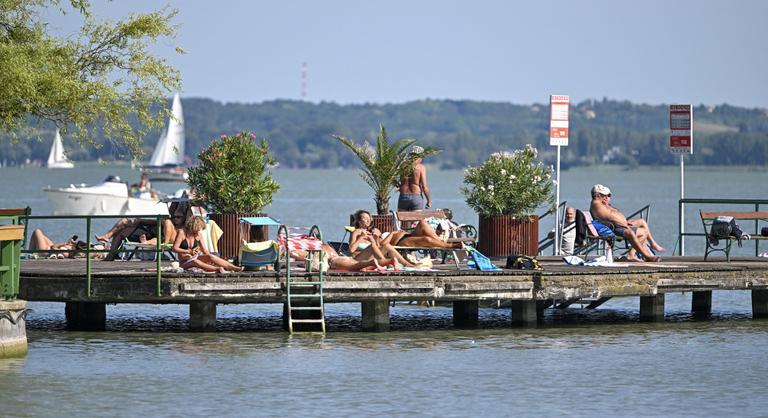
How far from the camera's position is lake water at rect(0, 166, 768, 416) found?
52.2ft

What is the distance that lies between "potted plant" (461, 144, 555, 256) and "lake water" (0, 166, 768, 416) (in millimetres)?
1188

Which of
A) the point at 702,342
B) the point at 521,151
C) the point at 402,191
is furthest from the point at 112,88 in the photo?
the point at 702,342

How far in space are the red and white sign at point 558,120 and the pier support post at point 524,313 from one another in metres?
4.43

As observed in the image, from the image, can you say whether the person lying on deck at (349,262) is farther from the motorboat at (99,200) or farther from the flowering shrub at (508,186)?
the motorboat at (99,200)

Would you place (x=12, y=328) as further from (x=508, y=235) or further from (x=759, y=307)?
(x=759, y=307)

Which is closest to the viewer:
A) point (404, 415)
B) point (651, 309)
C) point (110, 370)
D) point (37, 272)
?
point (404, 415)

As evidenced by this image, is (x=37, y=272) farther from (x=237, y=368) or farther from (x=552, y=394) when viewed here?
(x=552, y=394)

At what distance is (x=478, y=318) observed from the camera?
23.3 m

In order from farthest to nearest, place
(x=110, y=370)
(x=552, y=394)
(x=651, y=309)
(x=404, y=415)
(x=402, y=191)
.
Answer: (x=402, y=191)
(x=651, y=309)
(x=110, y=370)
(x=552, y=394)
(x=404, y=415)

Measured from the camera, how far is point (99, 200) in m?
76.8

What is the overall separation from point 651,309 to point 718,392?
5.95m

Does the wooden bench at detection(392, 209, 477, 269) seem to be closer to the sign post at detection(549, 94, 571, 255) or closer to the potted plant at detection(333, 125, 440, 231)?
the potted plant at detection(333, 125, 440, 231)

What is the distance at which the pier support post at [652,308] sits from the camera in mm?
22875

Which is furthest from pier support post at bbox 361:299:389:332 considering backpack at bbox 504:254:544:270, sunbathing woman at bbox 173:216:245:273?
sunbathing woman at bbox 173:216:245:273
